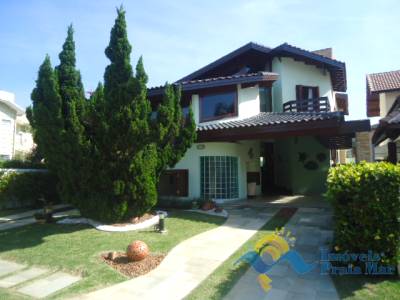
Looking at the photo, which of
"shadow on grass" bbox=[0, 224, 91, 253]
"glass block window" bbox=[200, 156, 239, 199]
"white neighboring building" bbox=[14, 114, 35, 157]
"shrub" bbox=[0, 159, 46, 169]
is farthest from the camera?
"white neighboring building" bbox=[14, 114, 35, 157]

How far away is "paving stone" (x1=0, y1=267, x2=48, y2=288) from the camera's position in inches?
232

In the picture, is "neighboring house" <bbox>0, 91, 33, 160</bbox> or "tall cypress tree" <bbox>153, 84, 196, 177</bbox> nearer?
"tall cypress tree" <bbox>153, 84, 196, 177</bbox>

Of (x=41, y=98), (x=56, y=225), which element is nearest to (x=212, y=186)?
(x=56, y=225)

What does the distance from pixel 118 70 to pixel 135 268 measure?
6216mm

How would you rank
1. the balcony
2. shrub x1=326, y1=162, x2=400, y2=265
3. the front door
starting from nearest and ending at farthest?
shrub x1=326, y1=162, x2=400, y2=265 → the balcony → the front door

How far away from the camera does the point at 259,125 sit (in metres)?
13.4

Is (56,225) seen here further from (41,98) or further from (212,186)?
(212,186)

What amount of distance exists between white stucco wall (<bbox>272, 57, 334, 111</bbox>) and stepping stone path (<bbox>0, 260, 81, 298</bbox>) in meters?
15.3

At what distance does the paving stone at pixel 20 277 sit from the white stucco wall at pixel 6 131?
20639mm

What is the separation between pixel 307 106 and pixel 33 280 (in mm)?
15020

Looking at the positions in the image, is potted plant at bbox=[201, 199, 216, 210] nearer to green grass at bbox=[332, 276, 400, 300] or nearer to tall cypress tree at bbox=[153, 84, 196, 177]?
tall cypress tree at bbox=[153, 84, 196, 177]

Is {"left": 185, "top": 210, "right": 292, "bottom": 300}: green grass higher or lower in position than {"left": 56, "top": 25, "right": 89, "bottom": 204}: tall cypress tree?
lower

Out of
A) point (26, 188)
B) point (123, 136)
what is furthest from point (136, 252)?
point (26, 188)

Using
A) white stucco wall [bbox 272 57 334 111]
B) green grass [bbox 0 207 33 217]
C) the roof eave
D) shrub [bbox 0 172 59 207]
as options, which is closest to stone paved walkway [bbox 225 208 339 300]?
green grass [bbox 0 207 33 217]
